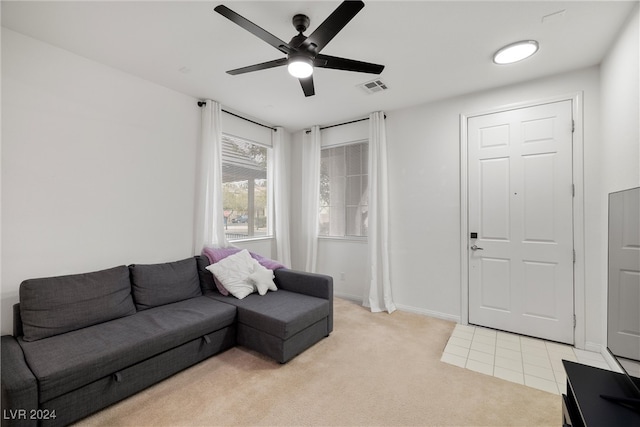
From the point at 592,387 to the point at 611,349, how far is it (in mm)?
374

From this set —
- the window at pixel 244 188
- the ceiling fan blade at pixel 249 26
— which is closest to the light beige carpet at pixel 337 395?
the window at pixel 244 188

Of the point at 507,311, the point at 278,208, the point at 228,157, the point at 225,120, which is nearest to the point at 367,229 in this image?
the point at 278,208

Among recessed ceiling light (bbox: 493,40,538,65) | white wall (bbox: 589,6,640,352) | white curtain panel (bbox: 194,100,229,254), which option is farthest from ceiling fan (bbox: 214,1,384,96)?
white wall (bbox: 589,6,640,352)

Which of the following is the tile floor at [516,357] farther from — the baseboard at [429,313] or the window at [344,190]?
the window at [344,190]

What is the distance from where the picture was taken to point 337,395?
6.50 feet

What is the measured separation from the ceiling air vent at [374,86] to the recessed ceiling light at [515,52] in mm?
1021

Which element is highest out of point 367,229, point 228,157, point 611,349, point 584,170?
point 228,157

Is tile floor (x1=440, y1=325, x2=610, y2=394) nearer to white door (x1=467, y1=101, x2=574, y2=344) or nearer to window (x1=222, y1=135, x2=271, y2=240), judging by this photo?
white door (x1=467, y1=101, x2=574, y2=344)

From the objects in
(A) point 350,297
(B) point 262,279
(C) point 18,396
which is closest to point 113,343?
(C) point 18,396

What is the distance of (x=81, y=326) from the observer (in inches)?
83.1

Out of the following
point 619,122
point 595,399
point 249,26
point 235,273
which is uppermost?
point 249,26

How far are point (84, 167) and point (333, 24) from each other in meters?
2.45

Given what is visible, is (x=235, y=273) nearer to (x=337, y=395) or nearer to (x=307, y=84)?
(x=337, y=395)

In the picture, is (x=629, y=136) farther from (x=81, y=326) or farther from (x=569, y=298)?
(x=81, y=326)
